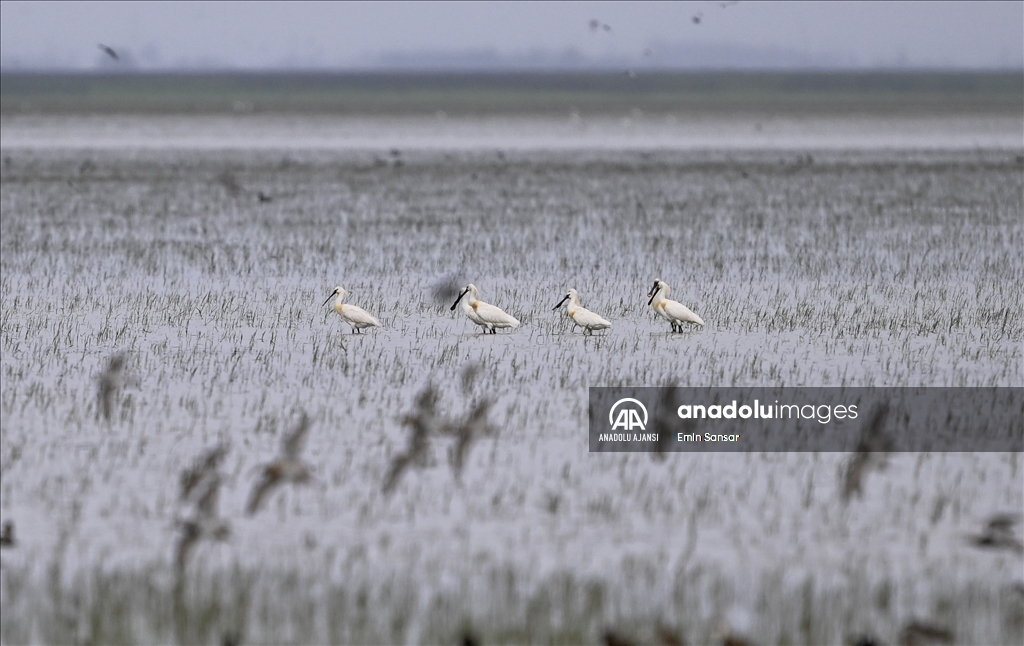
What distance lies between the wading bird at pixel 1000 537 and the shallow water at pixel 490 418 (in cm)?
7

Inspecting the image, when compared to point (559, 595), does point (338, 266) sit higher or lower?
higher

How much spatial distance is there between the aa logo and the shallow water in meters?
0.29

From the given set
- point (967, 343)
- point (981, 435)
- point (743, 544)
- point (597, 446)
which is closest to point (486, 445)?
point (597, 446)

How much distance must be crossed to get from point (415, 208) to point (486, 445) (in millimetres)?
21601

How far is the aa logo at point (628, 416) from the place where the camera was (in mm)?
10219

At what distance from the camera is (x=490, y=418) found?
10477 millimetres

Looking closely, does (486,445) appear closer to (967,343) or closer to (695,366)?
(695,366)

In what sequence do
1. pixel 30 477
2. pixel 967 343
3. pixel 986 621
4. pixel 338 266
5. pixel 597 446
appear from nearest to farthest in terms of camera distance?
pixel 986 621 < pixel 30 477 < pixel 597 446 < pixel 967 343 < pixel 338 266

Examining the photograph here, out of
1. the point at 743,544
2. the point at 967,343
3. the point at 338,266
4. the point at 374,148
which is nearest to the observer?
the point at 743,544

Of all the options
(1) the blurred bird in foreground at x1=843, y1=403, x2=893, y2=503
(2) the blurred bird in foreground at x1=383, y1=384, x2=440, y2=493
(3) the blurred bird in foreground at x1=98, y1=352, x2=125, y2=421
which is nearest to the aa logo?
(2) the blurred bird in foreground at x1=383, y1=384, x2=440, y2=493

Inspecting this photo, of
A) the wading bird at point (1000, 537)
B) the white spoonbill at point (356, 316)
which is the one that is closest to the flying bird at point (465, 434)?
the wading bird at point (1000, 537)

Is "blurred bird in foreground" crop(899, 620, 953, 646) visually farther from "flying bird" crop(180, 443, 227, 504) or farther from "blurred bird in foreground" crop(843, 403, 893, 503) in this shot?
"flying bird" crop(180, 443, 227, 504)

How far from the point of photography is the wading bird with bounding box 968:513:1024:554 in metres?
7.40

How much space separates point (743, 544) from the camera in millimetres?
7625
